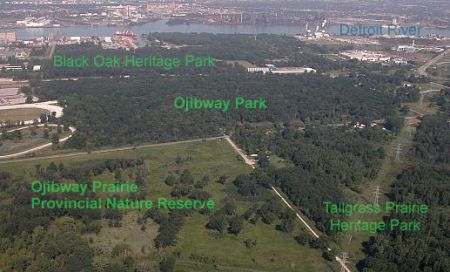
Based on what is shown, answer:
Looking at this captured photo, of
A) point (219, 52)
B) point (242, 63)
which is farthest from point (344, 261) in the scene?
point (219, 52)

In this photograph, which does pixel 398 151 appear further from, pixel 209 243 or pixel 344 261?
pixel 209 243

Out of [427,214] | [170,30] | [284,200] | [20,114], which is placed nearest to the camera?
[427,214]

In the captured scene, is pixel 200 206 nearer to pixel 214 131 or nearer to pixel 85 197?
pixel 85 197

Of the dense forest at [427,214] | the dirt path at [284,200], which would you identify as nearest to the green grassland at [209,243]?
the dirt path at [284,200]

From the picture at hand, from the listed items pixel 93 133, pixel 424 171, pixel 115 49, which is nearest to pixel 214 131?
pixel 93 133

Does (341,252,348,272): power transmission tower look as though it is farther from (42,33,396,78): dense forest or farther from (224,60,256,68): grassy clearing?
(224,60,256,68): grassy clearing

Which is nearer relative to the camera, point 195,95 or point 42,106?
point 42,106

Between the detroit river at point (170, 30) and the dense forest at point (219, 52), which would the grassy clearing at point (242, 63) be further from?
the detroit river at point (170, 30)

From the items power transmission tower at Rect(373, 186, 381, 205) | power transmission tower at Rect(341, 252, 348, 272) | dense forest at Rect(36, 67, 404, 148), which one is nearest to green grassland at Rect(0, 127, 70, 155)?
dense forest at Rect(36, 67, 404, 148)
